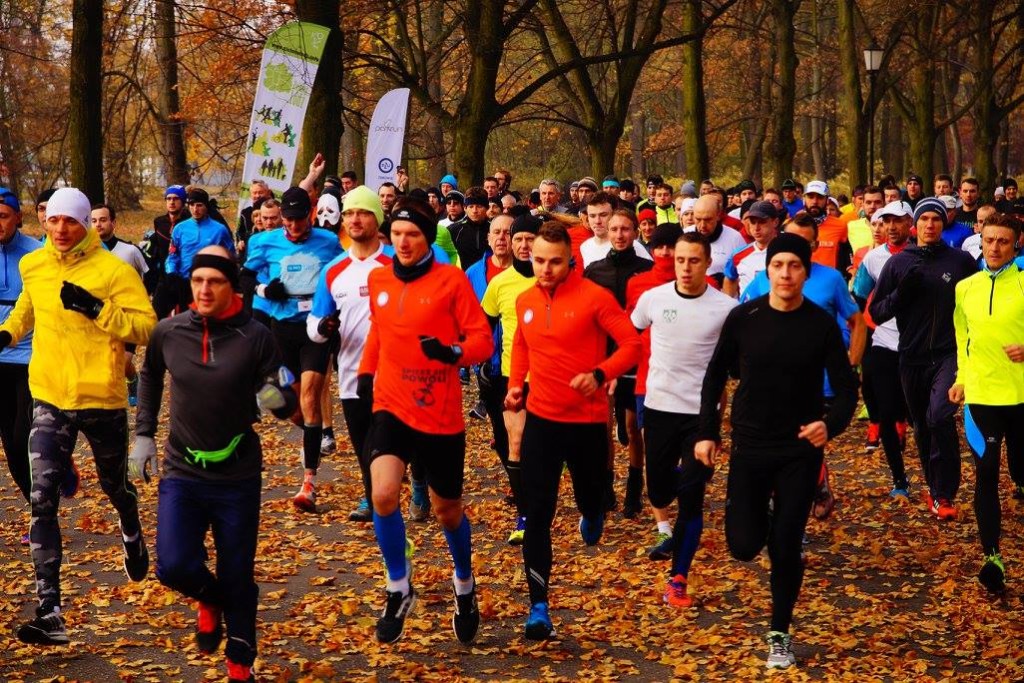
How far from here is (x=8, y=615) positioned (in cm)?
805

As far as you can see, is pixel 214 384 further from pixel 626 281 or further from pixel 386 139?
pixel 386 139

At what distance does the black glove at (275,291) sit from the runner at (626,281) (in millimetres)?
2319

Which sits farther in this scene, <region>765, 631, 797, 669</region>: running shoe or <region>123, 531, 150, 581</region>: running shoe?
<region>123, 531, 150, 581</region>: running shoe

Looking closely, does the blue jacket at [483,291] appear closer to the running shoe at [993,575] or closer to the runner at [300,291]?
the runner at [300,291]

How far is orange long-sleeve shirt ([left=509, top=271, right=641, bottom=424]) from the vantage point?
7.75 meters

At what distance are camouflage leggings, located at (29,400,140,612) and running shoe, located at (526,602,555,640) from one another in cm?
244

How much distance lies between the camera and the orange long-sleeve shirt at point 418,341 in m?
7.38

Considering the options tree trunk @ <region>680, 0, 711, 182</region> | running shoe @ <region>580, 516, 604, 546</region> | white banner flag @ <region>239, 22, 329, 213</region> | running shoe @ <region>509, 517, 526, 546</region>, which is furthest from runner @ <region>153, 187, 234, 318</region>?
tree trunk @ <region>680, 0, 711, 182</region>

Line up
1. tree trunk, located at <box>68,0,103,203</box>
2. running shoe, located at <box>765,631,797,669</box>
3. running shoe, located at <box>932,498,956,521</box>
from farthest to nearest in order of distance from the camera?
1. tree trunk, located at <box>68,0,103,203</box>
2. running shoe, located at <box>932,498,956,521</box>
3. running shoe, located at <box>765,631,797,669</box>

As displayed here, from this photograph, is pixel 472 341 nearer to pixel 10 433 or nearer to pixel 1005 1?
pixel 10 433

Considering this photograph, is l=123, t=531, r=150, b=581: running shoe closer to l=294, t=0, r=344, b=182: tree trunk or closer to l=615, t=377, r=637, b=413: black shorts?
l=615, t=377, r=637, b=413: black shorts

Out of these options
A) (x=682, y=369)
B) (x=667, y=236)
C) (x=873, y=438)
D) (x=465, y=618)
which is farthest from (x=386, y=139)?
(x=465, y=618)

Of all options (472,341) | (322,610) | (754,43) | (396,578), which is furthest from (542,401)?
(754,43)

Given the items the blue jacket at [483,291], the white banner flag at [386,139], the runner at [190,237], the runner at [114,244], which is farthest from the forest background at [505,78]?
the blue jacket at [483,291]
